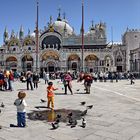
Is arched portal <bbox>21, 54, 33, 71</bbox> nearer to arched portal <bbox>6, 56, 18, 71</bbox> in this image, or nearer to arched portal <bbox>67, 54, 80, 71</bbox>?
arched portal <bbox>6, 56, 18, 71</bbox>

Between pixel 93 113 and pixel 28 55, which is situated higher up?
pixel 28 55

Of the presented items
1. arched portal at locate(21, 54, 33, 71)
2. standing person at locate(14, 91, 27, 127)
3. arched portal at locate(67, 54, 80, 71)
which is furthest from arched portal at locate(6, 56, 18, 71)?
standing person at locate(14, 91, 27, 127)

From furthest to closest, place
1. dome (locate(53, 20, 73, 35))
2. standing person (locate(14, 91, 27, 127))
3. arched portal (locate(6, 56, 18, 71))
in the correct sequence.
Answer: dome (locate(53, 20, 73, 35)) → arched portal (locate(6, 56, 18, 71)) → standing person (locate(14, 91, 27, 127))

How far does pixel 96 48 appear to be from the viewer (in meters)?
75.5

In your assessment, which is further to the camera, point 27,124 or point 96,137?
point 27,124

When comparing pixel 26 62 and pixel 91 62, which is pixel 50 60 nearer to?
pixel 26 62

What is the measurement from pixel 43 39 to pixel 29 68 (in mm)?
9931

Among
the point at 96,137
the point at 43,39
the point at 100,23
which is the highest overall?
the point at 100,23

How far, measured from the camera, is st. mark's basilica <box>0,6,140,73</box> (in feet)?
230

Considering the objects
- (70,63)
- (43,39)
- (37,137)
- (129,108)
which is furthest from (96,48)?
(37,137)

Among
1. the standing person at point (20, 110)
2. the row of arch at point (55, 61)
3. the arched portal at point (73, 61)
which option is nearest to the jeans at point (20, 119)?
the standing person at point (20, 110)

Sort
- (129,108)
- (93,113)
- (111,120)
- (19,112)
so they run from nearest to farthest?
(19,112) < (111,120) < (93,113) < (129,108)

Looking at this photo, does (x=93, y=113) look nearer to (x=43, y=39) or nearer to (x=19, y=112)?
(x=19, y=112)

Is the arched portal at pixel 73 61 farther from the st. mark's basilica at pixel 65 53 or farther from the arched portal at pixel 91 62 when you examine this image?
the arched portal at pixel 91 62
